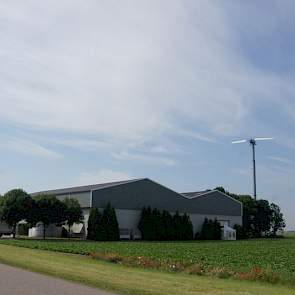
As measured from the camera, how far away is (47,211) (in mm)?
62500

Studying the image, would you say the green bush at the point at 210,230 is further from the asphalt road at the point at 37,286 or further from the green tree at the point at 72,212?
the asphalt road at the point at 37,286

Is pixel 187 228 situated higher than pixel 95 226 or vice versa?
pixel 187 228

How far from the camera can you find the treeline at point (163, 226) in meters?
72.4

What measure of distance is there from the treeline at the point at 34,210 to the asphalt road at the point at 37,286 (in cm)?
4414

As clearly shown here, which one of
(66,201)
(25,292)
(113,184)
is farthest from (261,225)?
(25,292)

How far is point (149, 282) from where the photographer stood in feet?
53.9

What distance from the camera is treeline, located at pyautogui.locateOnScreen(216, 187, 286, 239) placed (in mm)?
92812

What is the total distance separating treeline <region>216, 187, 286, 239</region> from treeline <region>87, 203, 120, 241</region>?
29.1 metres

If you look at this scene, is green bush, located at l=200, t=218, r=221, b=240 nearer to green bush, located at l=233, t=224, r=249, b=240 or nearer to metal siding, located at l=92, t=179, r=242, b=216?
metal siding, located at l=92, t=179, r=242, b=216

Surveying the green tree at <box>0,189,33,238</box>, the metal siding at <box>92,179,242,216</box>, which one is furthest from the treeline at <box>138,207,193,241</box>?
the green tree at <box>0,189,33,238</box>

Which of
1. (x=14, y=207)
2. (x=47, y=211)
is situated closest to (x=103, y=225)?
(x=47, y=211)

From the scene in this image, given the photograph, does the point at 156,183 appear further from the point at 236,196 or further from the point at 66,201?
the point at 236,196

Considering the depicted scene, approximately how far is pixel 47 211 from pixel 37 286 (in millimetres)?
48718

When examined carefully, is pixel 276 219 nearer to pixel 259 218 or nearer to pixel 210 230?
pixel 259 218
